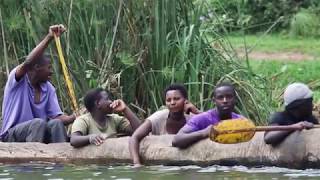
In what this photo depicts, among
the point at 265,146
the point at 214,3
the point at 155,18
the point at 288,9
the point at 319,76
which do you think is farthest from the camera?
the point at 288,9

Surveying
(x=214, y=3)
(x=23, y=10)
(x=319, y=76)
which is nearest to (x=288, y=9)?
(x=319, y=76)

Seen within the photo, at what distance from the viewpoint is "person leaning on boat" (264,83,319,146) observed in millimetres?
8328

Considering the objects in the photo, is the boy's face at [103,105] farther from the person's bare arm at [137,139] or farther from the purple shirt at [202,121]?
the purple shirt at [202,121]

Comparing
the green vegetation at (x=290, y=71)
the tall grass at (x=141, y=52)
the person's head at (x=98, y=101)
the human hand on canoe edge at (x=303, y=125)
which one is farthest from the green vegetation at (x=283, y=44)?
the human hand on canoe edge at (x=303, y=125)

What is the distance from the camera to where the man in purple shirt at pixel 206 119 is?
28.4 ft

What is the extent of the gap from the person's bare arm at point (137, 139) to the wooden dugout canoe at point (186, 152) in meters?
0.08

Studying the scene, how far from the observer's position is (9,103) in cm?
959

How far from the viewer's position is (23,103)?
9.57m

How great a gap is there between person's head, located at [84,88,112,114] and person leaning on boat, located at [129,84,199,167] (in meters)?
0.46

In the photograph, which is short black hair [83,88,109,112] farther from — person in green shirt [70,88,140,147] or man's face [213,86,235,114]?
man's face [213,86,235,114]

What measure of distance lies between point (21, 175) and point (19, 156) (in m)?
0.63

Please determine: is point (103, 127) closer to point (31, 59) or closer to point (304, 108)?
point (31, 59)

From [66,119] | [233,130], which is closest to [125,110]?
[66,119]

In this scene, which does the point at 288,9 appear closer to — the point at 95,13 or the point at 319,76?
the point at 319,76
